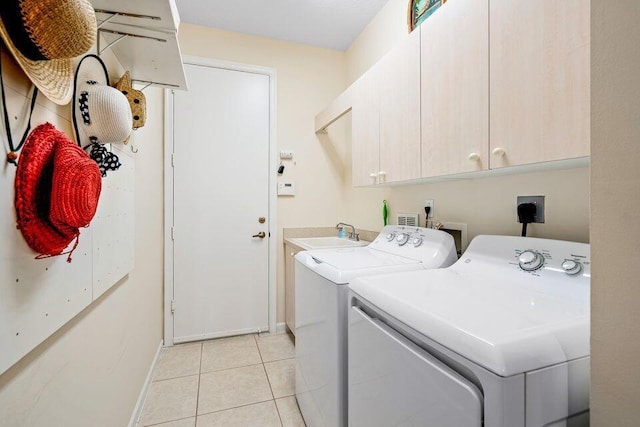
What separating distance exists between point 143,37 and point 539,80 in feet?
4.70

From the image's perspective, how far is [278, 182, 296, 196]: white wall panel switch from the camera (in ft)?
8.93

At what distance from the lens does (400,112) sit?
5.06ft

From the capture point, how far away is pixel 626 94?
41 centimetres

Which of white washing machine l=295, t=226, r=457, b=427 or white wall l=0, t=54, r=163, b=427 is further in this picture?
white washing machine l=295, t=226, r=457, b=427

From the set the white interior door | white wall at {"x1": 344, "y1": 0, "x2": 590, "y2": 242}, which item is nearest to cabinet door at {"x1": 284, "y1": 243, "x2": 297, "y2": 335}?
the white interior door

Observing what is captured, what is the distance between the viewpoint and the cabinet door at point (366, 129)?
1.78m

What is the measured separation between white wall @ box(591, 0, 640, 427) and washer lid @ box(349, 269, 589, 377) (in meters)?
0.14

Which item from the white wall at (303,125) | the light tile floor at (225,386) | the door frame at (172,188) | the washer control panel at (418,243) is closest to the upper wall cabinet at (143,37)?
the door frame at (172,188)

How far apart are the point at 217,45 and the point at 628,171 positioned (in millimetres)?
2900

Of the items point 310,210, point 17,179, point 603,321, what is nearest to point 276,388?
point 310,210

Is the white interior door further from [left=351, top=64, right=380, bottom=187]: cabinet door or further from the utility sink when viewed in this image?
[left=351, top=64, right=380, bottom=187]: cabinet door

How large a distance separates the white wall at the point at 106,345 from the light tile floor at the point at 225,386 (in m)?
0.17

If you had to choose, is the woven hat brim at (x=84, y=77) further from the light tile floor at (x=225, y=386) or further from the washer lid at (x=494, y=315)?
the light tile floor at (x=225, y=386)

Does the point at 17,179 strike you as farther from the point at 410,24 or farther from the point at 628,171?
the point at 410,24
